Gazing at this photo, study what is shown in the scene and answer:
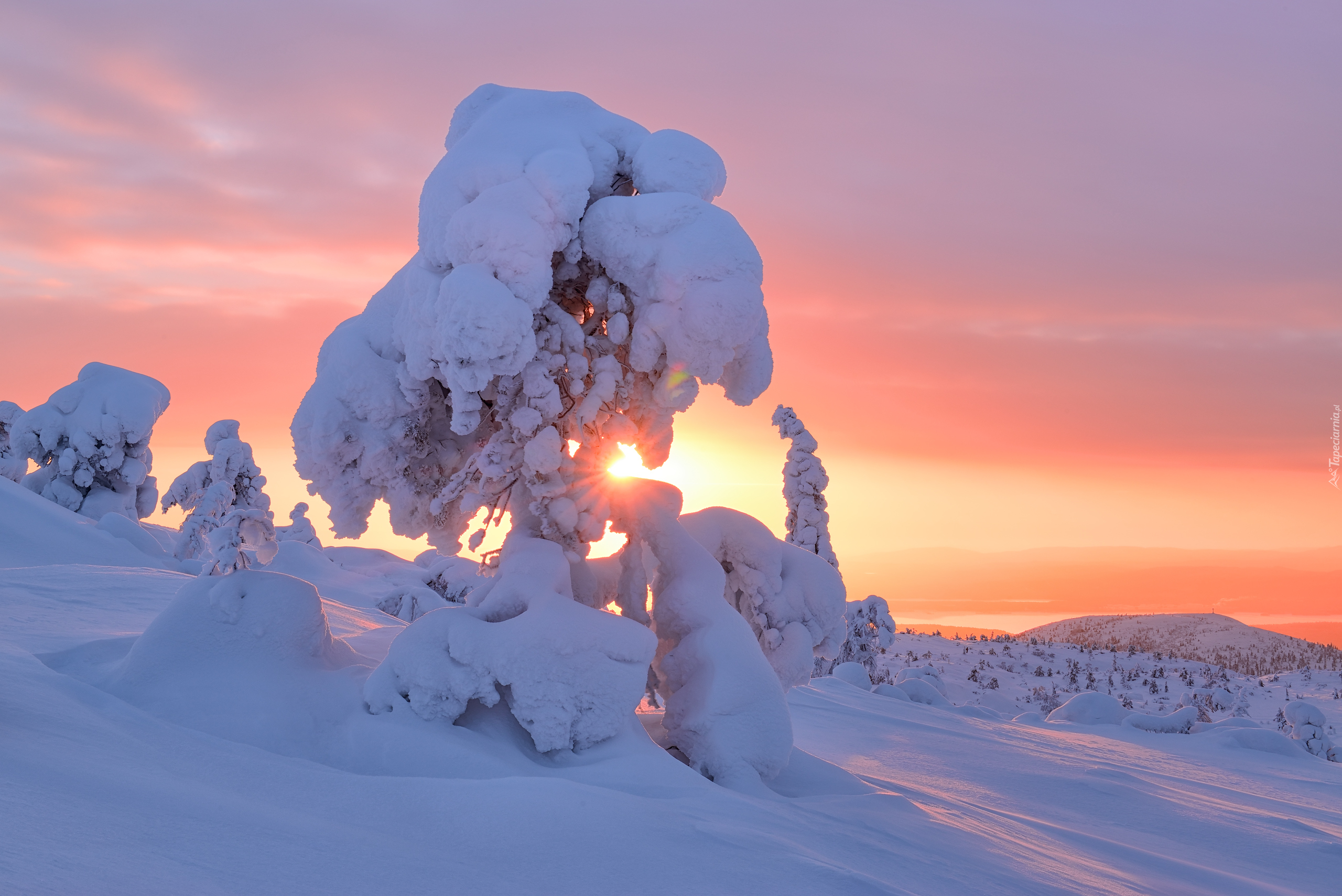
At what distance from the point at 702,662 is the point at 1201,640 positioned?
42.5 m

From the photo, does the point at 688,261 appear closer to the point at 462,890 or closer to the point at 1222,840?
the point at 462,890

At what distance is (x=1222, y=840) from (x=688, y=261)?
755cm

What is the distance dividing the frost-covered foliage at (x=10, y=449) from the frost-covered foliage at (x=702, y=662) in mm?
23649

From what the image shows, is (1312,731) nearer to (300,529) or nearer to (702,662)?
(702,662)

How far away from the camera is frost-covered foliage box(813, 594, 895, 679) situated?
81.5 feet

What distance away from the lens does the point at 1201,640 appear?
1666 inches

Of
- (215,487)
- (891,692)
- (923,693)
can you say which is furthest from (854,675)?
(215,487)

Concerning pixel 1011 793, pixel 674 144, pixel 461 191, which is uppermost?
pixel 674 144

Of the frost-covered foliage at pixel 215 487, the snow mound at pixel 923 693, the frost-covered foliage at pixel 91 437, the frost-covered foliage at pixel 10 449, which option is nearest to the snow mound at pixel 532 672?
the snow mound at pixel 923 693

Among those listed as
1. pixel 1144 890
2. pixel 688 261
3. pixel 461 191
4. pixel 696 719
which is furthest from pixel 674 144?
pixel 1144 890

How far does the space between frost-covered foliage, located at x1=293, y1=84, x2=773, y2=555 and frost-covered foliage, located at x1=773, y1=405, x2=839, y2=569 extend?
42.7ft

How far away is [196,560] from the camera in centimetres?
1975

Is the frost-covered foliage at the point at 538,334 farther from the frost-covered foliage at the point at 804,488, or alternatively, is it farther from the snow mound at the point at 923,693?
the frost-covered foliage at the point at 804,488

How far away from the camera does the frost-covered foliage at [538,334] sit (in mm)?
7418
